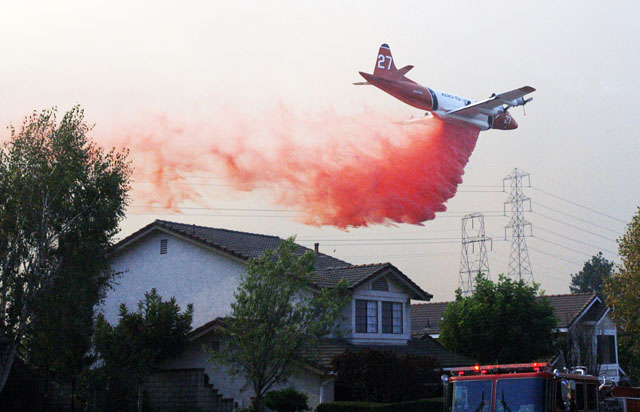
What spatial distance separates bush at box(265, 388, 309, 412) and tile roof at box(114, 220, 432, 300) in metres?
6.87

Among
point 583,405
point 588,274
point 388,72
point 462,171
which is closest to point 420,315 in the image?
point 462,171

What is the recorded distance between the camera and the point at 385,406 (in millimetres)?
28016

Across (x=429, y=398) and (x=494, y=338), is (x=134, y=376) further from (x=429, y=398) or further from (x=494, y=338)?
(x=494, y=338)

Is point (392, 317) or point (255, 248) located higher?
→ point (255, 248)

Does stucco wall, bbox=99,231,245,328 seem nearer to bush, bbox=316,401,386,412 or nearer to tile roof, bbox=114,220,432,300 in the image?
tile roof, bbox=114,220,432,300

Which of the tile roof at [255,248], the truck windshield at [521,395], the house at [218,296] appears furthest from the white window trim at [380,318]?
the truck windshield at [521,395]

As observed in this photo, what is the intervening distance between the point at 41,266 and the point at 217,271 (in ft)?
35.7

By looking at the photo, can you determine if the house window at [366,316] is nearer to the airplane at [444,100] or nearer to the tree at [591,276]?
the airplane at [444,100]

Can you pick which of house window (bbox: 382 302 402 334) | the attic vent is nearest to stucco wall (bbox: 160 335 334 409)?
house window (bbox: 382 302 402 334)

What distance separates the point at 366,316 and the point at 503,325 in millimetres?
8108

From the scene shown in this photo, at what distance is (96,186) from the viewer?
32.5 meters

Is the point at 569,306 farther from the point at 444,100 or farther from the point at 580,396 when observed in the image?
the point at 580,396

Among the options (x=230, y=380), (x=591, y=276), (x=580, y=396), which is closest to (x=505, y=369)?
(x=580, y=396)

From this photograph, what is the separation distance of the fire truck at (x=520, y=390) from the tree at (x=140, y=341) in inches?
647
